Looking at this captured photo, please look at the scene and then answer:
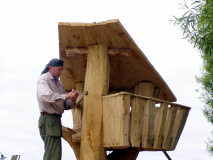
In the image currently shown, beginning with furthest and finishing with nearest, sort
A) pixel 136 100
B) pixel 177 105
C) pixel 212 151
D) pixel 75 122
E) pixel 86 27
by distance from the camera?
pixel 212 151 → pixel 75 122 → pixel 177 105 → pixel 86 27 → pixel 136 100

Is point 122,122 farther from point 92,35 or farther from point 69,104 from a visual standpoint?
point 92,35

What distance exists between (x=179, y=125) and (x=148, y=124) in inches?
49.2

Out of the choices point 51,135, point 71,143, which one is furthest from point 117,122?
point 71,143

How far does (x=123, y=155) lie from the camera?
269 inches

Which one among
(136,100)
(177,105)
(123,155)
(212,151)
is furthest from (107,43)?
(212,151)

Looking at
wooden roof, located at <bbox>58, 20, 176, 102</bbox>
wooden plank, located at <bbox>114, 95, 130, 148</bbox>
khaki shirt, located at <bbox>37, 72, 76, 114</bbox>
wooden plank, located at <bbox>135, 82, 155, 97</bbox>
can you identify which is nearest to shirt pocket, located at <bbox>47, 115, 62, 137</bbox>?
khaki shirt, located at <bbox>37, 72, 76, 114</bbox>

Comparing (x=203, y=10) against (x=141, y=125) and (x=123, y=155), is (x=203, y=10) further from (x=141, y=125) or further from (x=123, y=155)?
(x=123, y=155)

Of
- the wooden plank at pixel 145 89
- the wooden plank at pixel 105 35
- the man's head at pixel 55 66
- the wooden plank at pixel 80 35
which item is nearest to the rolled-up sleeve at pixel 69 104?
the man's head at pixel 55 66

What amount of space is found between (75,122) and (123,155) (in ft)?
4.05

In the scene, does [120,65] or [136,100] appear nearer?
[136,100]

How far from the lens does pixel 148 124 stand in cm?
571

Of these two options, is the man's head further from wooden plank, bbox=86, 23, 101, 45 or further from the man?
wooden plank, bbox=86, 23, 101, 45

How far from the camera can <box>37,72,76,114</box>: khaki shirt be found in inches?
216

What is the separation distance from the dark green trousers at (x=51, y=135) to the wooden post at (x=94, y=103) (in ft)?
1.61
